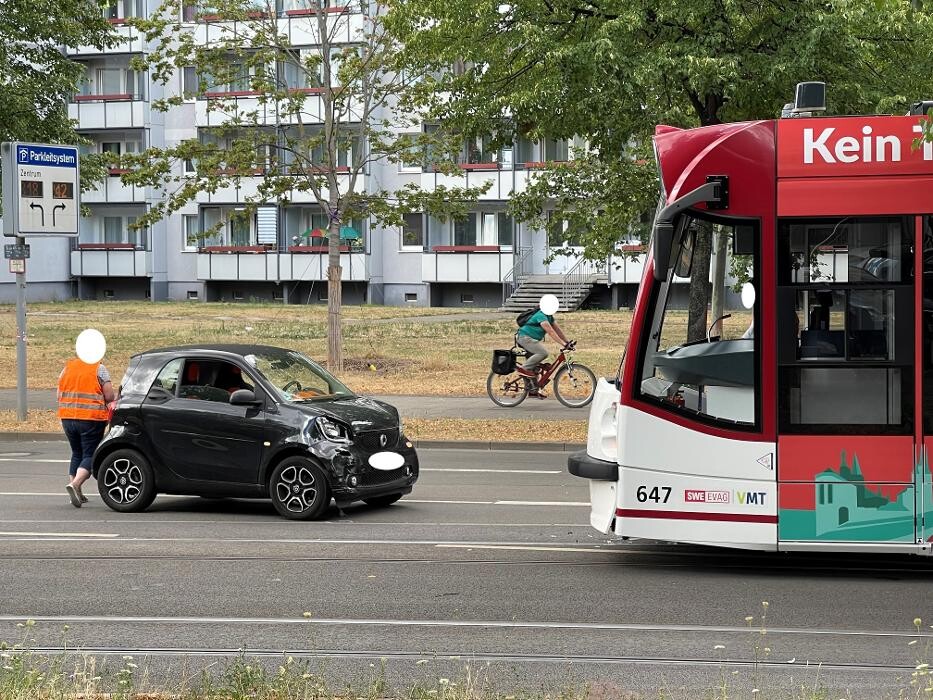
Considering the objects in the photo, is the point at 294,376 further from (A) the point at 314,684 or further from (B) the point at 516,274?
(B) the point at 516,274

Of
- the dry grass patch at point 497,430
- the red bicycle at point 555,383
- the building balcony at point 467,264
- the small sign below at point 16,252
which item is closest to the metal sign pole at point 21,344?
the small sign below at point 16,252

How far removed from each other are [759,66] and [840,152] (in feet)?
29.8

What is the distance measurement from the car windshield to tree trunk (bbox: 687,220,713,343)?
4.16m

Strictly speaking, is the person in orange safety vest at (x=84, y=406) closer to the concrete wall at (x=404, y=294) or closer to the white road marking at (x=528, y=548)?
the white road marking at (x=528, y=548)

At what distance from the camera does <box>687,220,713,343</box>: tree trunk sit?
9.77 meters

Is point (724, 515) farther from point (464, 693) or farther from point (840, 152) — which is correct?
point (464, 693)

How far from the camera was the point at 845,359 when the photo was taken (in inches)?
373

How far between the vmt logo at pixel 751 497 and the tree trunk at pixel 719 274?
1.13m

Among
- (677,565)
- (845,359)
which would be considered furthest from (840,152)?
(677,565)

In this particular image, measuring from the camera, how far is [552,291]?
56.9 meters

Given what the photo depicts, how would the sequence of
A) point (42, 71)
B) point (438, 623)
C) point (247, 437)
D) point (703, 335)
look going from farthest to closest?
point (42, 71)
point (247, 437)
point (703, 335)
point (438, 623)

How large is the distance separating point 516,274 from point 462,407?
35808 millimetres

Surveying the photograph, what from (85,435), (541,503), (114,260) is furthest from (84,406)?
(114,260)

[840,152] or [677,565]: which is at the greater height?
[840,152]
